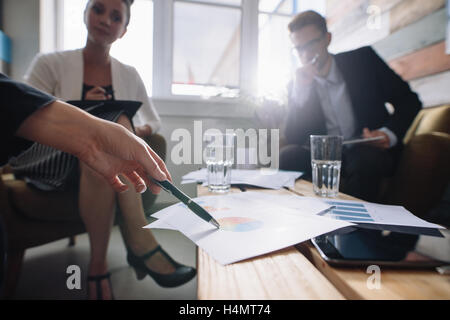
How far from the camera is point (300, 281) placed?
8.3 inches

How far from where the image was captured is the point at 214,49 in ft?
6.98

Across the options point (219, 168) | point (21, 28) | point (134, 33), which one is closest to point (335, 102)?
point (219, 168)

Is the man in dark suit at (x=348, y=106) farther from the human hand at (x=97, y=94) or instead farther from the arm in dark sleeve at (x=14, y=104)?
the arm in dark sleeve at (x=14, y=104)

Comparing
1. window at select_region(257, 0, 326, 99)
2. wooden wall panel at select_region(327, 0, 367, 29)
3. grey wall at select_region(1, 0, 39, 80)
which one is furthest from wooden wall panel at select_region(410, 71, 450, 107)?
grey wall at select_region(1, 0, 39, 80)

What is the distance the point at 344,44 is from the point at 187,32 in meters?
1.23

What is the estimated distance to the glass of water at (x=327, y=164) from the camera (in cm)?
57

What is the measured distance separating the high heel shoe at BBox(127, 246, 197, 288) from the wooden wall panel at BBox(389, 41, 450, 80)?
1.43 meters

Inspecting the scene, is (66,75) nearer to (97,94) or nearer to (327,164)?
(97,94)

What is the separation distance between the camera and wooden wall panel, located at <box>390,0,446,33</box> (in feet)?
3.91

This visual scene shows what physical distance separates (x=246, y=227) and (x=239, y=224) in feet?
0.05

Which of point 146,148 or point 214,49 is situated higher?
point 214,49

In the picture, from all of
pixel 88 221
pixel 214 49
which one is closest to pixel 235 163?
pixel 88 221

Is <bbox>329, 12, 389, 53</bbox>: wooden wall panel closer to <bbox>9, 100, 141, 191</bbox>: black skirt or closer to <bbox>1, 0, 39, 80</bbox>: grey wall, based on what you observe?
<bbox>9, 100, 141, 191</bbox>: black skirt

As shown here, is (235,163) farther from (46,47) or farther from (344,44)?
(46,47)
